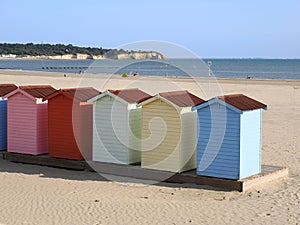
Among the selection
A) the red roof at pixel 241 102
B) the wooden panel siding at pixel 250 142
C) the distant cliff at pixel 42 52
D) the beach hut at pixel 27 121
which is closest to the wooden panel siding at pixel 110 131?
the beach hut at pixel 27 121

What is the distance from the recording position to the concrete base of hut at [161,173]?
10573 millimetres

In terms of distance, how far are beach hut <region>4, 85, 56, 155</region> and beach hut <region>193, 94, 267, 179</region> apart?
160 inches

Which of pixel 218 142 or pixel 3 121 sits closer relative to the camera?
pixel 218 142

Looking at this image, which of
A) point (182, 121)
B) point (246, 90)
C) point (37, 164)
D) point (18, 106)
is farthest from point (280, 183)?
point (246, 90)

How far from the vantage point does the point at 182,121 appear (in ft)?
36.3

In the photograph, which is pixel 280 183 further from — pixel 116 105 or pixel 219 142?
pixel 116 105

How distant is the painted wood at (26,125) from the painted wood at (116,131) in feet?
5.22

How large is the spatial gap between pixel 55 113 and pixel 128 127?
1.91 meters

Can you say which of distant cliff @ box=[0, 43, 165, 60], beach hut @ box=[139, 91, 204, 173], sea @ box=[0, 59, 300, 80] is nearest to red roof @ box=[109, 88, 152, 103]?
beach hut @ box=[139, 91, 204, 173]

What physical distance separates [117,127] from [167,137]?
49.2 inches

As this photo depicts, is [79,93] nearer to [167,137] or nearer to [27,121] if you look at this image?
[27,121]

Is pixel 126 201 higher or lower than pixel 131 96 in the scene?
lower

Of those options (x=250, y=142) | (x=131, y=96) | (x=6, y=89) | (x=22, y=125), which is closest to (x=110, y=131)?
(x=131, y=96)

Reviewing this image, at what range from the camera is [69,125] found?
12477mm
